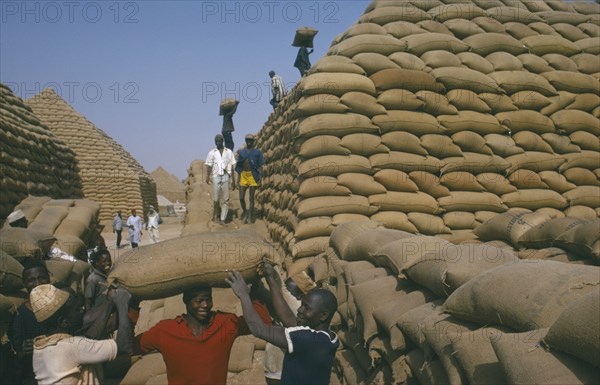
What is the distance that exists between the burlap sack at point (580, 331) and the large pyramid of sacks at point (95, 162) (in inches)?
718

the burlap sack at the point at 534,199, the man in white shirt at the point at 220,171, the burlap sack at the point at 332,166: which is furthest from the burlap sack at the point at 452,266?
the man in white shirt at the point at 220,171

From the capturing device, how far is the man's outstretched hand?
2092 mm

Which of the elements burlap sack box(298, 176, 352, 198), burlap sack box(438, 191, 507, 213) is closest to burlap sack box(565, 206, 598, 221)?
burlap sack box(438, 191, 507, 213)

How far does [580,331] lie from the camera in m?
1.34

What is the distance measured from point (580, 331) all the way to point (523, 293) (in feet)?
1.45

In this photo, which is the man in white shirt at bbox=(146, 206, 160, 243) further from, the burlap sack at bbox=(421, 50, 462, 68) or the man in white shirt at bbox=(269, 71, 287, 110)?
the burlap sack at bbox=(421, 50, 462, 68)

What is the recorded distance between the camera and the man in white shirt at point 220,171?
754 cm

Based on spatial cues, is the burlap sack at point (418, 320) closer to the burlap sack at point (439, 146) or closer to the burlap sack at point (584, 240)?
the burlap sack at point (584, 240)

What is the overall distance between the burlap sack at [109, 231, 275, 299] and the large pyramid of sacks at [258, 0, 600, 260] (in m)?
2.36

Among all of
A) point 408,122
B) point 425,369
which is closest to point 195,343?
point 425,369

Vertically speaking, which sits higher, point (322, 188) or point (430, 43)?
point (430, 43)

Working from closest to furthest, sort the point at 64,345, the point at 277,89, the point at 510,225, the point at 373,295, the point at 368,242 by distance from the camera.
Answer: the point at 64,345
the point at 373,295
the point at 368,242
the point at 510,225
the point at 277,89

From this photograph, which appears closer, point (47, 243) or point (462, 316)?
point (462, 316)

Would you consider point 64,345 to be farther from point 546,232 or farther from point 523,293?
point 546,232
